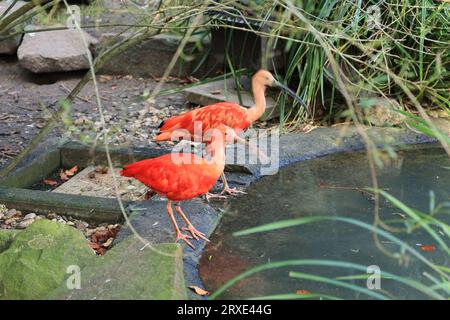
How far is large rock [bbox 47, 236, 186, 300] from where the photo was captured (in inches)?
107

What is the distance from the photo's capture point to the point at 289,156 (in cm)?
488

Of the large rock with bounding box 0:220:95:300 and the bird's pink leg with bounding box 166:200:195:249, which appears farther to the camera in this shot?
the bird's pink leg with bounding box 166:200:195:249

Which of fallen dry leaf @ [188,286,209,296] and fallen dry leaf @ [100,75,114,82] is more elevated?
fallen dry leaf @ [188,286,209,296]

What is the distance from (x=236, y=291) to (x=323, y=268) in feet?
1.49

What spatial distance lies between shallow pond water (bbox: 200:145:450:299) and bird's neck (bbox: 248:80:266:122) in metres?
0.43

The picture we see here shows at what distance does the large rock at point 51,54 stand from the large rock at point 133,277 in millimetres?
→ 4207

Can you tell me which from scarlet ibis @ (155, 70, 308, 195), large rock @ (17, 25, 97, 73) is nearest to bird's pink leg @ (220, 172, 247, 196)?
scarlet ibis @ (155, 70, 308, 195)

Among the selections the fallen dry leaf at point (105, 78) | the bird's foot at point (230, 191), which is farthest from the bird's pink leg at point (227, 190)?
the fallen dry leaf at point (105, 78)

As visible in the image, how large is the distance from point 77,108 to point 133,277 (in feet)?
12.3

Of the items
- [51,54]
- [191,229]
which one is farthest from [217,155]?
[51,54]

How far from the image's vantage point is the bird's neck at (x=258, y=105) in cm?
486

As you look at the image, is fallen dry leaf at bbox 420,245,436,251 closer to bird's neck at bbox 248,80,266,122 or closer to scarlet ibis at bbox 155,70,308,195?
scarlet ibis at bbox 155,70,308,195

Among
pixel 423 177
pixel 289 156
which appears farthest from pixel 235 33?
pixel 423 177

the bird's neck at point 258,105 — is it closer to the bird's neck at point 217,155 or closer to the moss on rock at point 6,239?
the bird's neck at point 217,155
